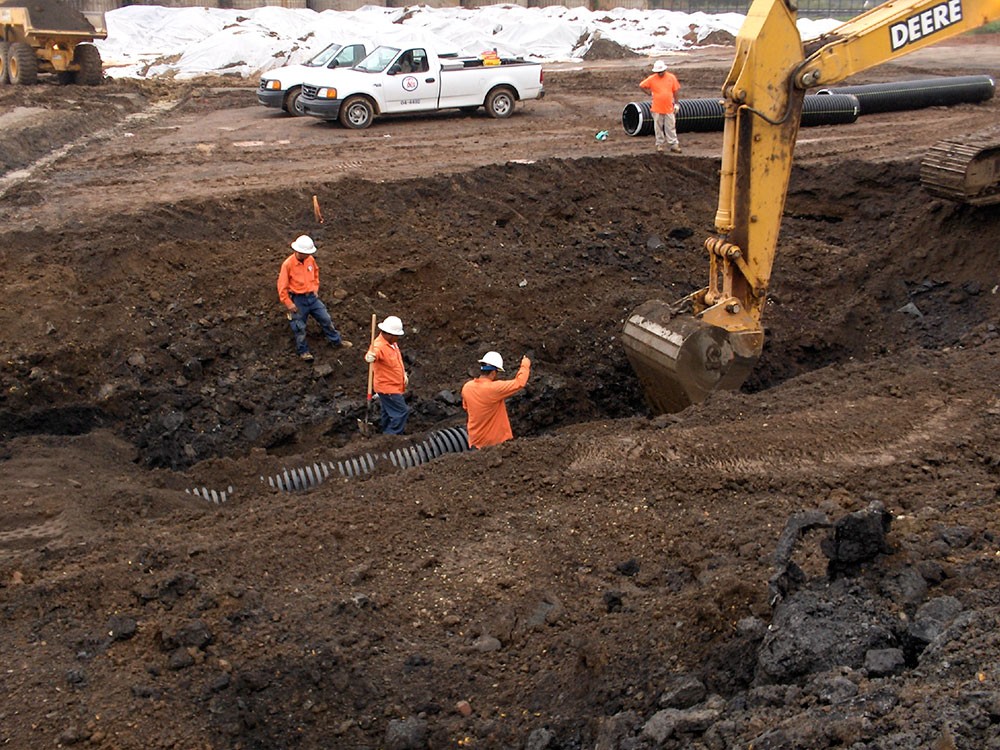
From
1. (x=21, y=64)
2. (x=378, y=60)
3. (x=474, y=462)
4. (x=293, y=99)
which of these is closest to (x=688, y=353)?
(x=474, y=462)

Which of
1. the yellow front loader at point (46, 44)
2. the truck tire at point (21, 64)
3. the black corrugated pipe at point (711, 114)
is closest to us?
the black corrugated pipe at point (711, 114)

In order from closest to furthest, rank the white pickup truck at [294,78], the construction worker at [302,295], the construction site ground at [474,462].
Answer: the construction site ground at [474,462], the construction worker at [302,295], the white pickup truck at [294,78]

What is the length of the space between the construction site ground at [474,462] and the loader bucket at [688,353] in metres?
0.53

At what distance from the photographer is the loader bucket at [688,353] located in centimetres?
935

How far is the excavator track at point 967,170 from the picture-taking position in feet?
36.4

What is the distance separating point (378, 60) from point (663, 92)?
294 inches

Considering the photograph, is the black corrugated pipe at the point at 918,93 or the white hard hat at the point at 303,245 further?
the black corrugated pipe at the point at 918,93

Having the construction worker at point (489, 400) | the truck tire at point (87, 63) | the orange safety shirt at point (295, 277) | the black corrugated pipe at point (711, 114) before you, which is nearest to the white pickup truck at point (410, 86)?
the black corrugated pipe at point (711, 114)

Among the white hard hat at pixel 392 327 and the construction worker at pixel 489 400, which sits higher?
the white hard hat at pixel 392 327

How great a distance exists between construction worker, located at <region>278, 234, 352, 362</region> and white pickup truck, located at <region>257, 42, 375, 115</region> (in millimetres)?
11958

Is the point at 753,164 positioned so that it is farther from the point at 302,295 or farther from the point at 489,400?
the point at 302,295

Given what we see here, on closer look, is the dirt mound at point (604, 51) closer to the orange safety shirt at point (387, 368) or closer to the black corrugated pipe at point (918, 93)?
the black corrugated pipe at point (918, 93)

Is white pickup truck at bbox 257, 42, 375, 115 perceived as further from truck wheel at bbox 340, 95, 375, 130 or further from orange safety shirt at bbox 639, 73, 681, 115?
orange safety shirt at bbox 639, 73, 681, 115

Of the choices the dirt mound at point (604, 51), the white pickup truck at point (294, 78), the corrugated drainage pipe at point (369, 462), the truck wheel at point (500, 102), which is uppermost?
the dirt mound at point (604, 51)
